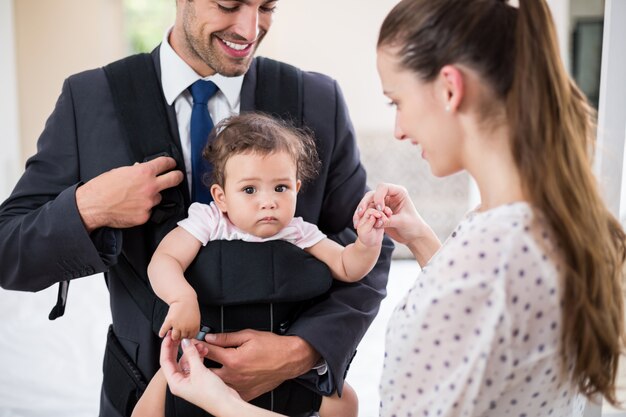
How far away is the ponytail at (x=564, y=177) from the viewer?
1.04 m

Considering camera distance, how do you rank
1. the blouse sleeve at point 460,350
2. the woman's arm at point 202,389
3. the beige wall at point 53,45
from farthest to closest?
1. the beige wall at point 53,45
2. the woman's arm at point 202,389
3. the blouse sleeve at point 460,350

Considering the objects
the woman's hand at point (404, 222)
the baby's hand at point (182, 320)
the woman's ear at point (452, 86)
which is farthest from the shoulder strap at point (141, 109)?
the woman's ear at point (452, 86)

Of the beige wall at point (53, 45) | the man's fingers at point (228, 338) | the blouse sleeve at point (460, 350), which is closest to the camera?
the blouse sleeve at point (460, 350)

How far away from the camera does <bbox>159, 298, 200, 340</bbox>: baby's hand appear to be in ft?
4.80

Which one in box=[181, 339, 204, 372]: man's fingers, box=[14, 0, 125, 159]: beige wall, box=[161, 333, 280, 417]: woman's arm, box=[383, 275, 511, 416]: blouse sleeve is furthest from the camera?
box=[14, 0, 125, 159]: beige wall

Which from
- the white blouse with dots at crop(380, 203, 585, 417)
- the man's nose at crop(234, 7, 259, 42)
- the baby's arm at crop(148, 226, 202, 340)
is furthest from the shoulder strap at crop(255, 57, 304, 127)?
the white blouse with dots at crop(380, 203, 585, 417)

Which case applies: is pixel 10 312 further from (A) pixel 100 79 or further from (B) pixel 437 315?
(B) pixel 437 315

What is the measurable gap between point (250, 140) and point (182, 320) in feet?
1.34

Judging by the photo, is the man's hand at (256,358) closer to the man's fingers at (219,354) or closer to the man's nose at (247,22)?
the man's fingers at (219,354)

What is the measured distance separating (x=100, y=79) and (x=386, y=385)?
0.99 m

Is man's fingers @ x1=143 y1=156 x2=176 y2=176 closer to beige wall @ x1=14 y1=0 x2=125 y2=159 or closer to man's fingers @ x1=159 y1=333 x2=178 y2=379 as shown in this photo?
man's fingers @ x1=159 y1=333 x2=178 y2=379

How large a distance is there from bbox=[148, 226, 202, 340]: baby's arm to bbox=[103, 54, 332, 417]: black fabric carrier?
43 millimetres

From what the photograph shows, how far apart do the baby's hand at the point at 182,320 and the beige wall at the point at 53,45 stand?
412 cm

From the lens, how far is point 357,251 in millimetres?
1647
